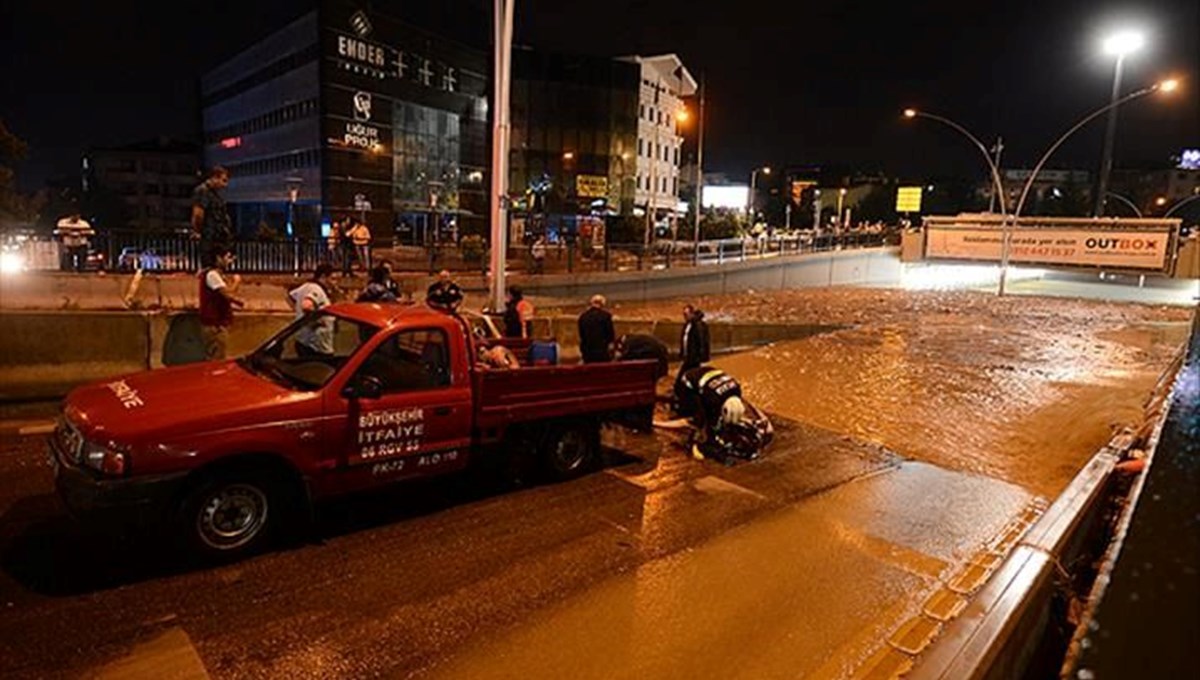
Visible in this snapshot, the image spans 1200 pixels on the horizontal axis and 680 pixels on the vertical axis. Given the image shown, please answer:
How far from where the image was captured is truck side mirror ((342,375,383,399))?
6.04m

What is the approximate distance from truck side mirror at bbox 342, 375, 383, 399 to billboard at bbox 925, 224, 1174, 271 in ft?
120

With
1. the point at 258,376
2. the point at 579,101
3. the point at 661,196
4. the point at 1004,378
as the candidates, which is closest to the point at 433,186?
the point at 579,101

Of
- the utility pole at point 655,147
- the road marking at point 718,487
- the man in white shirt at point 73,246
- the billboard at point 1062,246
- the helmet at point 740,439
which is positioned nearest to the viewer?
the road marking at point 718,487

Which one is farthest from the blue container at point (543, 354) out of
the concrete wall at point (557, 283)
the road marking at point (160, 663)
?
the concrete wall at point (557, 283)

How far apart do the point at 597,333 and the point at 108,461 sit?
660 centimetres

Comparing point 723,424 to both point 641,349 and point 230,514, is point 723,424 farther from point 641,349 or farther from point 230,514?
point 230,514

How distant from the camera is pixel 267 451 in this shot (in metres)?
5.61

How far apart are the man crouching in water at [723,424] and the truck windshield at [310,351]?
4330 millimetres

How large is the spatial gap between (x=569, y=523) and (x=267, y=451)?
8.59 ft

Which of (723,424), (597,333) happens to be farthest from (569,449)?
(597,333)

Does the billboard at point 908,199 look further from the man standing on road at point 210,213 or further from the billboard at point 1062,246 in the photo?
the man standing on road at point 210,213

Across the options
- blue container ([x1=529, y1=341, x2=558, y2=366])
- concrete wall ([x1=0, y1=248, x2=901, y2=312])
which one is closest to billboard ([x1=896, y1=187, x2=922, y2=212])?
concrete wall ([x1=0, y1=248, x2=901, y2=312])

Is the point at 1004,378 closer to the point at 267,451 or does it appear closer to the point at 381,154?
the point at 267,451

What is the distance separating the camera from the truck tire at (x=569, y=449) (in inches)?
307
